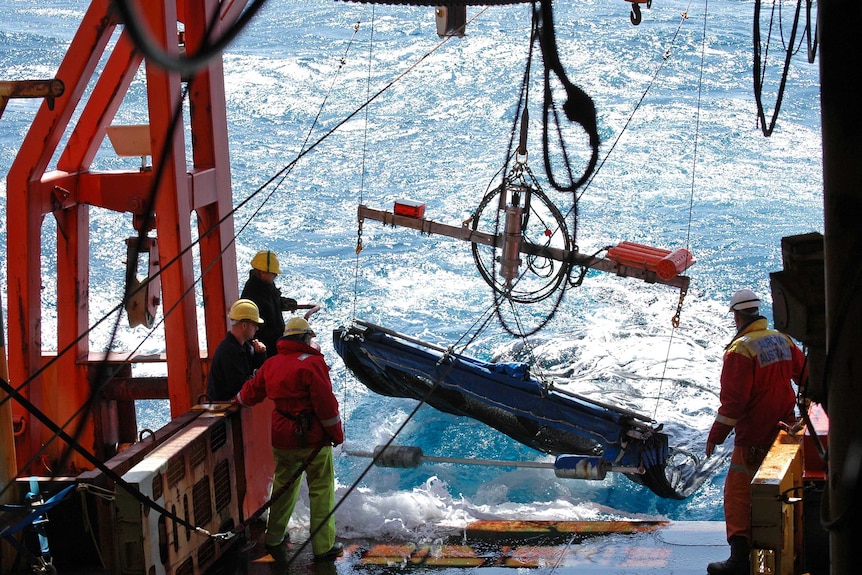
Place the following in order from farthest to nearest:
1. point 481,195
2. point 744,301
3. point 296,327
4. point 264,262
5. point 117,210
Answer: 1. point 481,195
2. point 264,262
3. point 117,210
4. point 296,327
5. point 744,301

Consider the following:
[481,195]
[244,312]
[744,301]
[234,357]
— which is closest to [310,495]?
[234,357]

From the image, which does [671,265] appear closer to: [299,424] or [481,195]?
[299,424]

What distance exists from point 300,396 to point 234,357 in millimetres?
742

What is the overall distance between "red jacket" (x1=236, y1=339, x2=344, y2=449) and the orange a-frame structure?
60 cm

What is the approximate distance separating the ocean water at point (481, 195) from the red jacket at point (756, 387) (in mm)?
2052

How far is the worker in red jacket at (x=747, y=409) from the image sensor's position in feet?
18.1

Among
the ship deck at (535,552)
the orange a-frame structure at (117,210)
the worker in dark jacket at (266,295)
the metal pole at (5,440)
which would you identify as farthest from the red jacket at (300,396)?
the metal pole at (5,440)

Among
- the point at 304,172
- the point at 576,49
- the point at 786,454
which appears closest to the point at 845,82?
the point at 786,454

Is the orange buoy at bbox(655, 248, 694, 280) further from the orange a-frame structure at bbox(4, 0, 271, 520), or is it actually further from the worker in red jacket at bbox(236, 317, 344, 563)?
the orange a-frame structure at bbox(4, 0, 271, 520)

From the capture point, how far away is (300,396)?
5.93 meters

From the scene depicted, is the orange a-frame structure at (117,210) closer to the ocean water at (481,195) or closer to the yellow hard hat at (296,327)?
the yellow hard hat at (296,327)

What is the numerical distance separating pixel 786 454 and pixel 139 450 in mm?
3354

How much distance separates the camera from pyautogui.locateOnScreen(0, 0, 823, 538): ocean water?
35.3 ft

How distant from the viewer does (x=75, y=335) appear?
7441 millimetres
